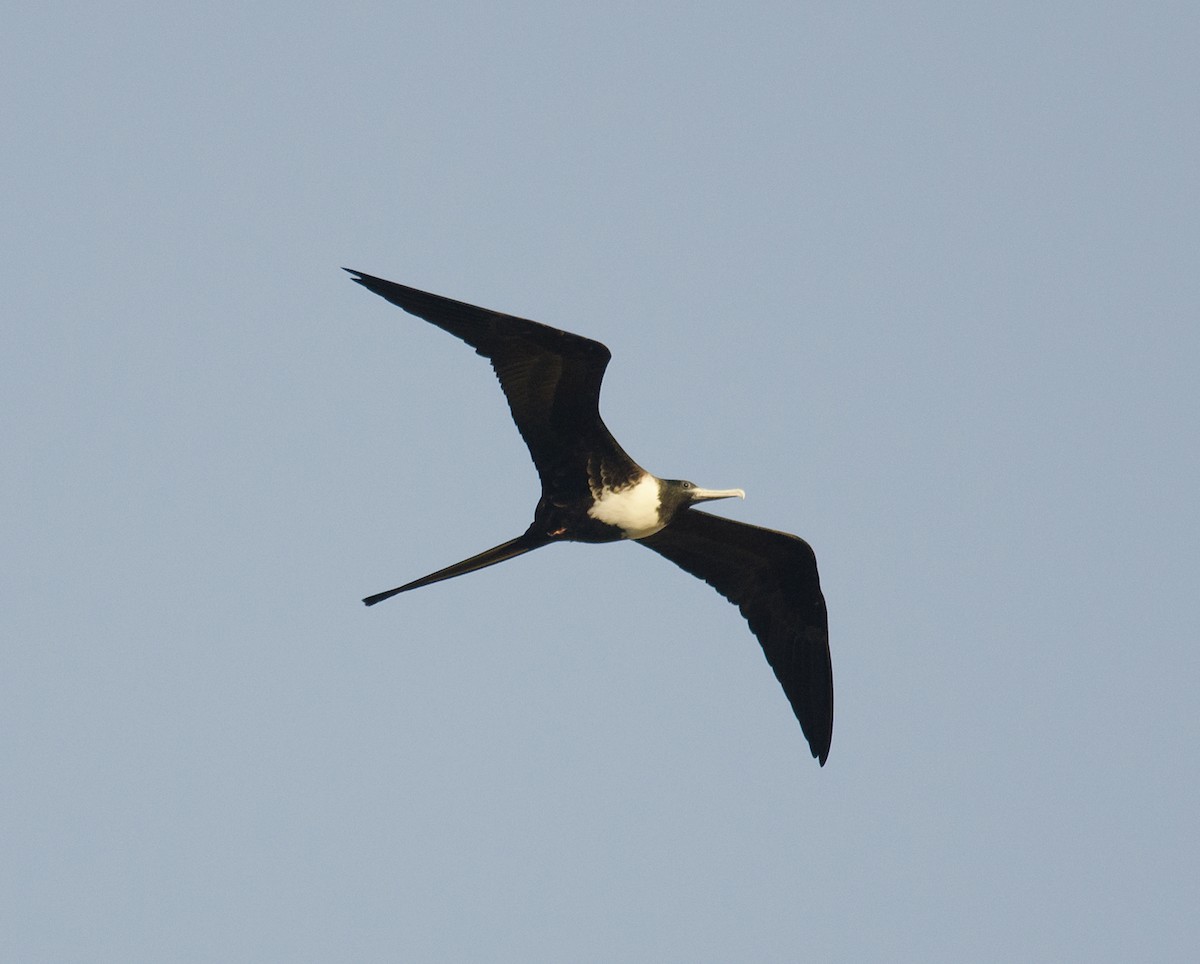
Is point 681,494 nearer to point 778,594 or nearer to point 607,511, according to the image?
point 607,511

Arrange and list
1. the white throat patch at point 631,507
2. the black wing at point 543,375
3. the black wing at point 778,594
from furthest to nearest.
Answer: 1. the black wing at point 778,594
2. the white throat patch at point 631,507
3. the black wing at point 543,375

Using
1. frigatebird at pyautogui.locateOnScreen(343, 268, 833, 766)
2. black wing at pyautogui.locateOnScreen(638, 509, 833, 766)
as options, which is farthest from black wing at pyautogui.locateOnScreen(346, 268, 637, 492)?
black wing at pyautogui.locateOnScreen(638, 509, 833, 766)

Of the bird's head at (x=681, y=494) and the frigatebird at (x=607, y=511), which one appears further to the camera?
the bird's head at (x=681, y=494)

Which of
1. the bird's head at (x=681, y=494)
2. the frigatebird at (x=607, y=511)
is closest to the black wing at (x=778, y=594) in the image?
the frigatebird at (x=607, y=511)

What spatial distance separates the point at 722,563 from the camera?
24.1ft

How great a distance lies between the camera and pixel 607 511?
6.41 metres

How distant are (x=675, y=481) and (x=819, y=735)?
155 cm

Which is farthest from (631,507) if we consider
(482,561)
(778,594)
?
(778,594)

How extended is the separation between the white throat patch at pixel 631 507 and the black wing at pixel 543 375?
0.34 feet

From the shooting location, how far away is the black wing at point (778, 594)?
7.22 meters

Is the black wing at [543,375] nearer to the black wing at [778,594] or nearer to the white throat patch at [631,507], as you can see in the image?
the white throat patch at [631,507]

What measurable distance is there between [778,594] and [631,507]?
127cm

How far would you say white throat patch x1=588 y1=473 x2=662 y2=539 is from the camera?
251 inches

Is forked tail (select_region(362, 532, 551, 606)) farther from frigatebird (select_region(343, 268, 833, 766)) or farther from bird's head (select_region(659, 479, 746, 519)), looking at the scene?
bird's head (select_region(659, 479, 746, 519))
